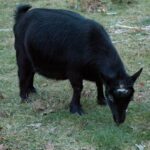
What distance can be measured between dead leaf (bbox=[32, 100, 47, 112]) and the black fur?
29 cm

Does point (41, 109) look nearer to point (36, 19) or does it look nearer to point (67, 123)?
point (67, 123)

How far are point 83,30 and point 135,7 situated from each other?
6.60 metres

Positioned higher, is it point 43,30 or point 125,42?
point 43,30

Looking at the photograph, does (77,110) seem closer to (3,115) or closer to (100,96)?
(100,96)

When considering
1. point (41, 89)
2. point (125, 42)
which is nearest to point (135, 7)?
point (125, 42)

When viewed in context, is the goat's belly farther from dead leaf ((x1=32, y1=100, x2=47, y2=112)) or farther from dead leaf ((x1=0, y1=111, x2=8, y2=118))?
dead leaf ((x1=0, y1=111, x2=8, y2=118))

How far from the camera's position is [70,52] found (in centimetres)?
700

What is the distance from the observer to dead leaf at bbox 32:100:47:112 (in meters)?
7.45

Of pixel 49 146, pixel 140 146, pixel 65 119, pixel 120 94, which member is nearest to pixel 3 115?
pixel 65 119

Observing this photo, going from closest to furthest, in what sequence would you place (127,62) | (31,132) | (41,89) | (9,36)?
(31,132) → (41,89) → (127,62) → (9,36)

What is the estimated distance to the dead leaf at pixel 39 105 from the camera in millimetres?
7445

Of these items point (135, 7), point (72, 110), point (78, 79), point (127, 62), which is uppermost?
point (78, 79)

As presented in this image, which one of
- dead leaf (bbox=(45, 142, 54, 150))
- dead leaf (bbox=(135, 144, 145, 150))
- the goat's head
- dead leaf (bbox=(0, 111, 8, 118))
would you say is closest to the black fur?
the goat's head

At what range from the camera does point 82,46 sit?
22.7ft
